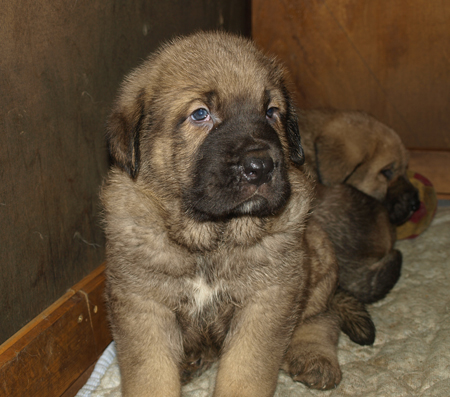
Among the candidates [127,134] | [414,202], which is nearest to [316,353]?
[127,134]

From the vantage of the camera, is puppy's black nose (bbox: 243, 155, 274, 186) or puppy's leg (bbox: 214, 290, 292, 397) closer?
puppy's black nose (bbox: 243, 155, 274, 186)

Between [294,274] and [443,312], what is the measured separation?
1.53m

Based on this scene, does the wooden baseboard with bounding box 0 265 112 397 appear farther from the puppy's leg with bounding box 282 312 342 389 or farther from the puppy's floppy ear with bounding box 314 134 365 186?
the puppy's floppy ear with bounding box 314 134 365 186

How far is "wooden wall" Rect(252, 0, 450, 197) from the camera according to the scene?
14.9 feet

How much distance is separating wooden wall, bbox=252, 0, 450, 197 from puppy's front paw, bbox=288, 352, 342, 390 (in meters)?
2.94

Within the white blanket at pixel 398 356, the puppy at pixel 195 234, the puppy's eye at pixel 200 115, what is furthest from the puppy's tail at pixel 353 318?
the puppy's eye at pixel 200 115

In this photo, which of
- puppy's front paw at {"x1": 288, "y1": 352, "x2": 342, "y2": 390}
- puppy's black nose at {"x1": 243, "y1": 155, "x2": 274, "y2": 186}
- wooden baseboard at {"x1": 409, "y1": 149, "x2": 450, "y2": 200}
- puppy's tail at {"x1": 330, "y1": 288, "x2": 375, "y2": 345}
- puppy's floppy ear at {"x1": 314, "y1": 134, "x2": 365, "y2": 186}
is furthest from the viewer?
wooden baseboard at {"x1": 409, "y1": 149, "x2": 450, "y2": 200}

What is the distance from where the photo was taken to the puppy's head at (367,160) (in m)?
4.43

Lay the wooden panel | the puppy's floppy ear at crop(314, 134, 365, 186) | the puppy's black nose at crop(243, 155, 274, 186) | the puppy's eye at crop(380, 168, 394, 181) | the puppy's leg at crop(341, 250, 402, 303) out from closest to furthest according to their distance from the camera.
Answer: the puppy's black nose at crop(243, 155, 274, 186), the puppy's leg at crop(341, 250, 402, 303), the puppy's floppy ear at crop(314, 134, 365, 186), the wooden panel, the puppy's eye at crop(380, 168, 394, 181)

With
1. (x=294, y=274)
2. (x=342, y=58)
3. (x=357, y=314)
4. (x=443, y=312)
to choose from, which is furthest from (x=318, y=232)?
(x=342, y=58)

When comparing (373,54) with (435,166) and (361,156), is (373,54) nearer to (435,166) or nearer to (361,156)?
(361,156)

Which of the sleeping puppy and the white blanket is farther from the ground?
the sleeping puppy

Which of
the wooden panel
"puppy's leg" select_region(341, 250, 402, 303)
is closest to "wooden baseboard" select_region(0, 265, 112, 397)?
"puppy's leg" select_region(341, 250, 402, 303)

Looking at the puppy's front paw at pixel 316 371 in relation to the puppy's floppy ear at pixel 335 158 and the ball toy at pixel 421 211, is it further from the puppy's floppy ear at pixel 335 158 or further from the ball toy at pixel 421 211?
the ball toy at pixel 421 211
